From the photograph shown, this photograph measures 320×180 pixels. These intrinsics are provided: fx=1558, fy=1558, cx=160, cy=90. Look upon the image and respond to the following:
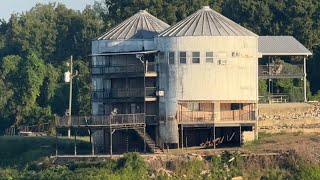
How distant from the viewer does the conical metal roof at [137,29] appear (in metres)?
95.6

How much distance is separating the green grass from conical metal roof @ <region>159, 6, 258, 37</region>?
30.7 ft

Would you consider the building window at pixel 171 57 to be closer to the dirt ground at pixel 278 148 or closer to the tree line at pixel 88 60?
the dirt ground at pixel 278 148

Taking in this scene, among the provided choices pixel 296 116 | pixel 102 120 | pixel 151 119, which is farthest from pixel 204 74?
pixel 296 116

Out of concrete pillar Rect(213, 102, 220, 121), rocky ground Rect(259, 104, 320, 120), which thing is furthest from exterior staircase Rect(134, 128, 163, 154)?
rocky ground Rect(259, 104, 320, 120)

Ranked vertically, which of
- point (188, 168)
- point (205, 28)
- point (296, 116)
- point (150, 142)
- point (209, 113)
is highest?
point (205, 28)

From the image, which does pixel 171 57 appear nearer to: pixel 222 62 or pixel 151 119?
pixel 222 62

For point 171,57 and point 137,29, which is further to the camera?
point 137,29

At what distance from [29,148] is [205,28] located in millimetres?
13925

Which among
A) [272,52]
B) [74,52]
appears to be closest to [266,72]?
[272,52]

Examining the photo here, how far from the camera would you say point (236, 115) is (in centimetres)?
9200

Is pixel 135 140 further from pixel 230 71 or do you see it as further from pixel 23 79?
pixel 23 79

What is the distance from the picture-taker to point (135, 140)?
93812mm

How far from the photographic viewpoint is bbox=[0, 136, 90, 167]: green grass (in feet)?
309

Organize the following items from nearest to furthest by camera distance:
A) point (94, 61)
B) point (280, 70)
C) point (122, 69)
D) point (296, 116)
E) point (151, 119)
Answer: point (151, 119) < point (122, 69) < point (94, 61) < point (296, 116) < point (280, 70)
